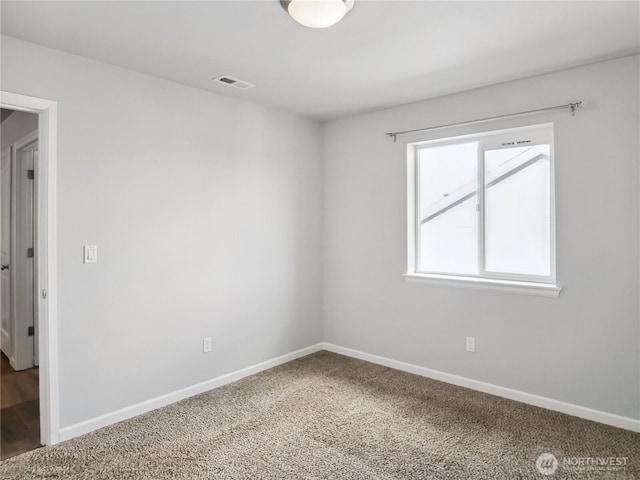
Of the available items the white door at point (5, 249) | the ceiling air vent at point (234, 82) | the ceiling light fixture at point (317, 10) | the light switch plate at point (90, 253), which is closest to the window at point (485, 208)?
the ceiling air vent at point (234, 82)

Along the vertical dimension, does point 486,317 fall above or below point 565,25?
below

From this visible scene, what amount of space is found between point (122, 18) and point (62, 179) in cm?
102

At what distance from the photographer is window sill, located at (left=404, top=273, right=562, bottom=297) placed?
2.89 meters

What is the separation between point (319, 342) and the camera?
14.2ft

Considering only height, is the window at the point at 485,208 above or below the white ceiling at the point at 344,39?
below

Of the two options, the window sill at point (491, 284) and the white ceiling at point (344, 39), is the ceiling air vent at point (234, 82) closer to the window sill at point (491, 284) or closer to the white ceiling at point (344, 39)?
the white ceiling at point (344, 39)

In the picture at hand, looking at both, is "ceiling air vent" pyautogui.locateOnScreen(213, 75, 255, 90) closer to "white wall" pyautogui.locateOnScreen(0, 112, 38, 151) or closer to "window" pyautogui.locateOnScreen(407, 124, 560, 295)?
"window" pyautogui.locateOnScreen(407, 124, 560, 295)

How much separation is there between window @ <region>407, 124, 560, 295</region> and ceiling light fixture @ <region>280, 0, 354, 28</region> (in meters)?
1.76

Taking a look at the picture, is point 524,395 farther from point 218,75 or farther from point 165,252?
point 218,75

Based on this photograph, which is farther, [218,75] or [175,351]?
[175,351]

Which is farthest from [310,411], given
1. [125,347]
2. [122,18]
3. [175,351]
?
[122,18]

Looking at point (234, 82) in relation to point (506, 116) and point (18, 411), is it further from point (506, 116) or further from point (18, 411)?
point (18, 411)

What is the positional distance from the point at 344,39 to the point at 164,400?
2.75m

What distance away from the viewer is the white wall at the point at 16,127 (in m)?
3.47
